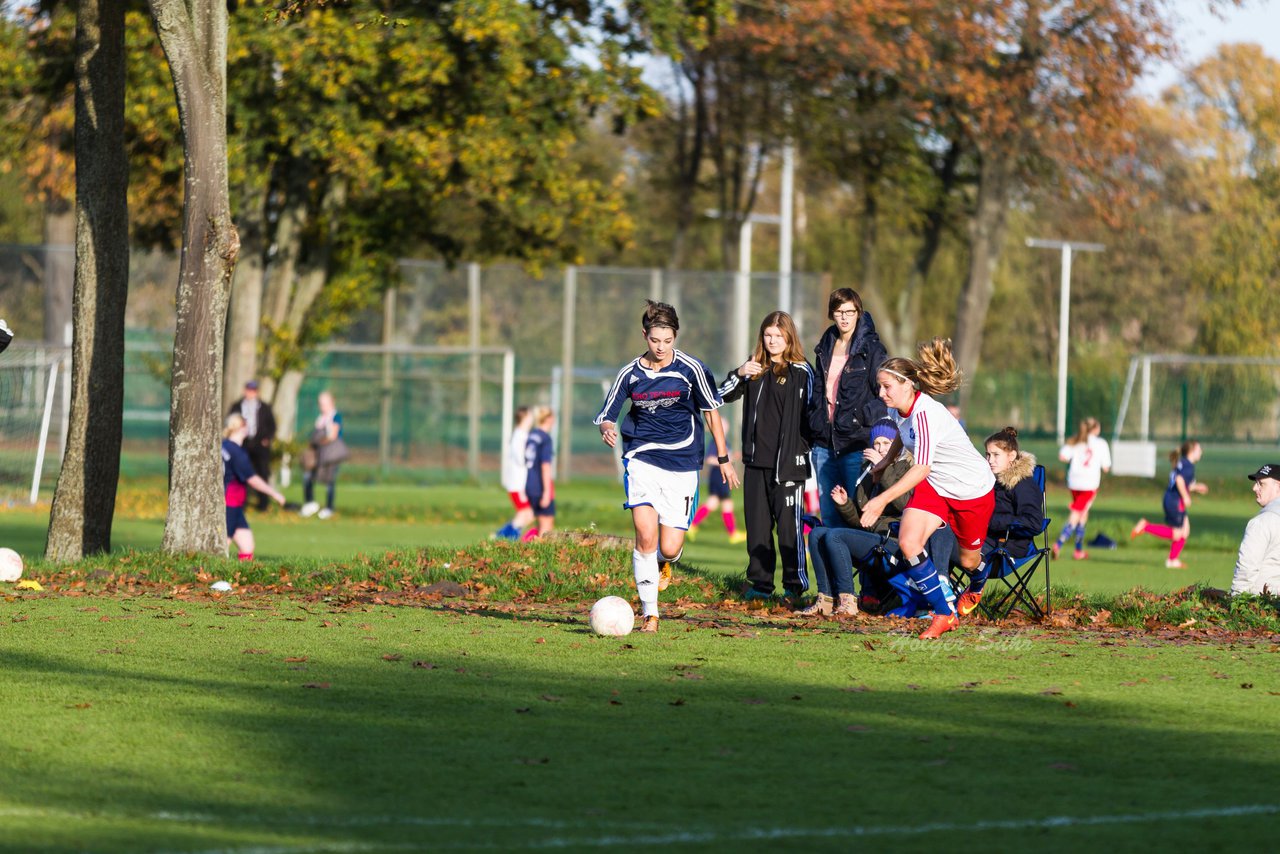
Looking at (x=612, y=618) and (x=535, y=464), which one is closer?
(x=612, y=618)

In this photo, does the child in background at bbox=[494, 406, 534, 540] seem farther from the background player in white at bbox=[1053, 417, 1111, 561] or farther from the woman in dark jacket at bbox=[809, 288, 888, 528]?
the woman in dark jacket at bbox=[809, 288, 888, 528]

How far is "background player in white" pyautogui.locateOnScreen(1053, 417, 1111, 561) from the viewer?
72.5ft

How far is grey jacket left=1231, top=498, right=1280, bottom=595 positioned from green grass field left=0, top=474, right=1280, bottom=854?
0.62 m

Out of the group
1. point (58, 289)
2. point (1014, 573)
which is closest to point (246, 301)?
point (58, 289)

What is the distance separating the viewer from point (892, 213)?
42.7 m

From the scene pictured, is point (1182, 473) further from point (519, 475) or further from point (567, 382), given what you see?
point (567, 382)

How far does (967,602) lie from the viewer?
1200 centimetres

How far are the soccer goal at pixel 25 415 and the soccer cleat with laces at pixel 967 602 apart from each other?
65.1 ft

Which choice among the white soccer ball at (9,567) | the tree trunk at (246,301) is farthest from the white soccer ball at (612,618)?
the tree trunk at (246,301)

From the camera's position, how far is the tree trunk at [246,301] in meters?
28.1

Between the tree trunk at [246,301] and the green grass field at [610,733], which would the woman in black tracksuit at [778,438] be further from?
the tree trunk at [246,301]

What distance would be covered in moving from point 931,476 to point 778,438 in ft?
6.24

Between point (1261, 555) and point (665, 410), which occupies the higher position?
point (665, 410)

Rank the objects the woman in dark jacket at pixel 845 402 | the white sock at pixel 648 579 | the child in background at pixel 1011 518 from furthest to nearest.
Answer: the woman in dark jacket at pixel 845 402 < the child in background at pixel 1011 518 < the white sock at pixel 648 579
